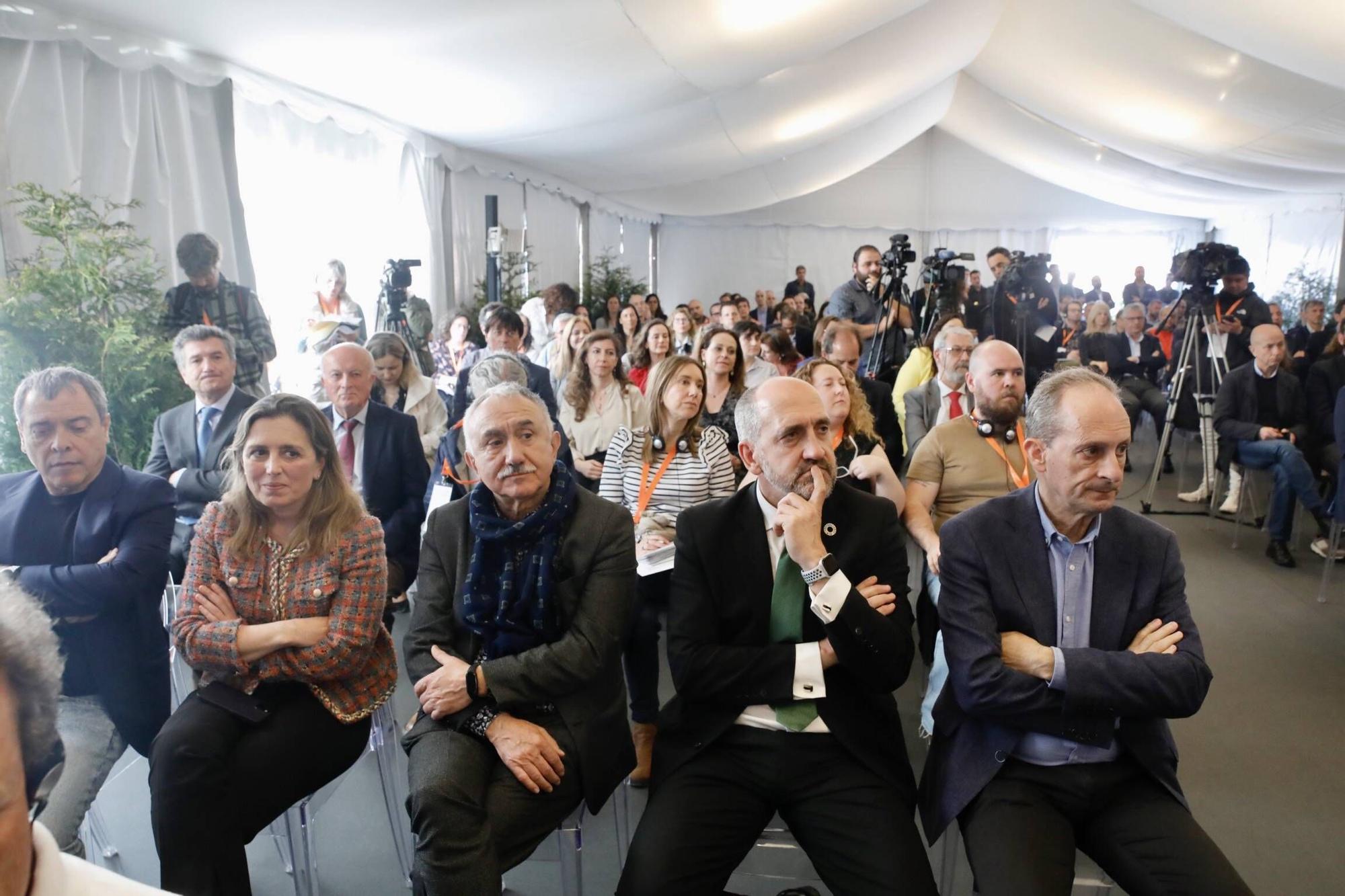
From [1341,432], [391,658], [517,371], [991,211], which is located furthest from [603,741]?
[991,211]

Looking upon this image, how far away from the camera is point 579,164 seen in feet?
30.8

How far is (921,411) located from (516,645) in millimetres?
2299

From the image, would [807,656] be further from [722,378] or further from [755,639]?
[722,378]

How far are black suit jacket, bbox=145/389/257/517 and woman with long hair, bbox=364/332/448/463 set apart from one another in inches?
37.4

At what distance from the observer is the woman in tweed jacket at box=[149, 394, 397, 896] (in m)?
1.79

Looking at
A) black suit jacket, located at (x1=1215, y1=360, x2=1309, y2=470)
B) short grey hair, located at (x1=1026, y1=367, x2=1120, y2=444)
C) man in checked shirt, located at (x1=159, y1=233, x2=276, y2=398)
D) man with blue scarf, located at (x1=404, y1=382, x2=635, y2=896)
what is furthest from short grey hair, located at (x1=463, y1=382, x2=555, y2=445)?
black suit jacket, located at (x1=1215, y1=360, x2=1309, y2=470)

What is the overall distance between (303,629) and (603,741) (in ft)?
2.32

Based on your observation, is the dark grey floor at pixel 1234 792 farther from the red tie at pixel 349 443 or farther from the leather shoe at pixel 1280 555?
the red tie at pixel 349 443

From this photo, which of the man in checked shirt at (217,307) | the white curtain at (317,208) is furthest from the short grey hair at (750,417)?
the white curtain at (317,208)

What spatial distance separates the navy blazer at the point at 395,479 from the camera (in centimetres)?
325

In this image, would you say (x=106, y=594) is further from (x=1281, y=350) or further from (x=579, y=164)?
(x=579, y=164)

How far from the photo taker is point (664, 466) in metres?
3.17

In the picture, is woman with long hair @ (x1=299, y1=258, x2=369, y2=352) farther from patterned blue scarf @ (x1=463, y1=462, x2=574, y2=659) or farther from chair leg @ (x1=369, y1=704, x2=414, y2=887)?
patterned blue scarf @ (x1=463, y1=462, x2=574, y2=659)

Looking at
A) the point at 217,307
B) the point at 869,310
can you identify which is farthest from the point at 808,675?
the point at 869,310
